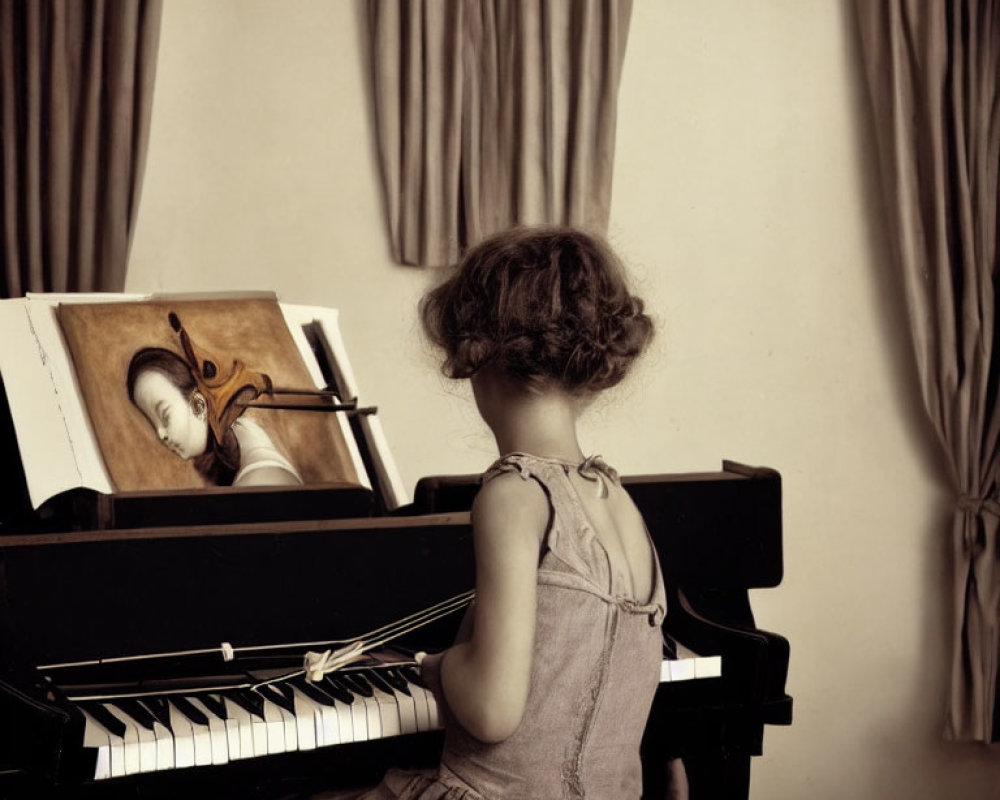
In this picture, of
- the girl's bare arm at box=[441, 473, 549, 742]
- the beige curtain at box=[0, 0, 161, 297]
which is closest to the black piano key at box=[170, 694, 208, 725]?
the girl's bare arm at box=[441, 473, 549, 742]

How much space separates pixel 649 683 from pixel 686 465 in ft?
6.10

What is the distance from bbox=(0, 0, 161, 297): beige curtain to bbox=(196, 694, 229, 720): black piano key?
61.0 inches

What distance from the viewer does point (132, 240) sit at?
3.20 meters

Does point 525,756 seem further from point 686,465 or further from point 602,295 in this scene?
point 686,465

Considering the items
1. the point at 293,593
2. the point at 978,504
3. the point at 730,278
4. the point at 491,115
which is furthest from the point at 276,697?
the point at 978,504

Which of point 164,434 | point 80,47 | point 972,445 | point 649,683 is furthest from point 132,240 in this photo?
point 972,445

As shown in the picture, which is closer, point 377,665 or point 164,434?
point 377,665

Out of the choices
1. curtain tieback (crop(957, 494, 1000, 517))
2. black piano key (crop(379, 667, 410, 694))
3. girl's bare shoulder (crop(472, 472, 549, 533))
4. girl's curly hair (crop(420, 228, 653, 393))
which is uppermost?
girl's curly hair (crop(420, 228, 653, 393))

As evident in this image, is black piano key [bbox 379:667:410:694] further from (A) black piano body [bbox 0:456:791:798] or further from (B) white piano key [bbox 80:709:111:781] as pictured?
(B) white piano key [bbox 80:709:111:781]

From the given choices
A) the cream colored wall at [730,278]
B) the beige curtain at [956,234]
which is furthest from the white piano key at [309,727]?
the beige curtain at [956,234]

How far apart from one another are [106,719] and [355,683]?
355 mm

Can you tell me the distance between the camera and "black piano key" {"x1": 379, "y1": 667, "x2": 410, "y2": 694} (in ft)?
6.07

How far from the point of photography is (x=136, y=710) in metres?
1.73

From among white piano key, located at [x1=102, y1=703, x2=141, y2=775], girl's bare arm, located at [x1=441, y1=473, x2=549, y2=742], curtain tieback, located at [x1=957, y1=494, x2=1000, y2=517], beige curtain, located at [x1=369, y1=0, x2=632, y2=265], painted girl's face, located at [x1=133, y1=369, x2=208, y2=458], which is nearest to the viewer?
girl's bare arm, located at [x1=441, y1=473, x2=549, y2=742]
